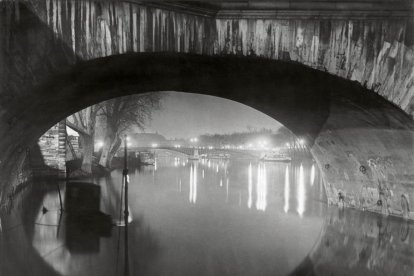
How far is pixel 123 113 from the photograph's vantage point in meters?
29.9

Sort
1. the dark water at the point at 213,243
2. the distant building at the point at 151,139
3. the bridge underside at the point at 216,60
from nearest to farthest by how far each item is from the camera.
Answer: the bridge underside at the point at 216,60 → the dark water at the point at 213,243 → the distant building at the point at 151,139

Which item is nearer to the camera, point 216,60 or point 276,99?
point 216,60

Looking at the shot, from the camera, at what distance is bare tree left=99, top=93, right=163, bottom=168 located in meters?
28.9

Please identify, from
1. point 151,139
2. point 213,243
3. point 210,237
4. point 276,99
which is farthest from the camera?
point 151,139

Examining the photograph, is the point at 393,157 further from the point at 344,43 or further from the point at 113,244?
the point at 113,244

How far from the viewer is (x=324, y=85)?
8508mm

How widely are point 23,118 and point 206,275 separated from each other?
529 centimetres

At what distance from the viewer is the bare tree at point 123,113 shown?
28859 millimetres

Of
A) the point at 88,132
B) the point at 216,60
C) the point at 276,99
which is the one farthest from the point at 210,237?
the point at 88,132

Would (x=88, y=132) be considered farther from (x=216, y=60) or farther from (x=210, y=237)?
(x=216, y=60)

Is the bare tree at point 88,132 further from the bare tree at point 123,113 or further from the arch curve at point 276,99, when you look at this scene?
the arch curve at point 276,99

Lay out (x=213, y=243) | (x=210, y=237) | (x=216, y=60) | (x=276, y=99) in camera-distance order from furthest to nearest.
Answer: (x=210, y=237) → (x=276, y=99) → (x=213, y=243) → (x=216, y=60)

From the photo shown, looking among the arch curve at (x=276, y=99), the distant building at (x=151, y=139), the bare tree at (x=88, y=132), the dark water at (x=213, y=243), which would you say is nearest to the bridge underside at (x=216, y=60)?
the arch curve at (x=276, y=99)

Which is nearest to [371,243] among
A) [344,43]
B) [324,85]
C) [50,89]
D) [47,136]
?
[324,85]
